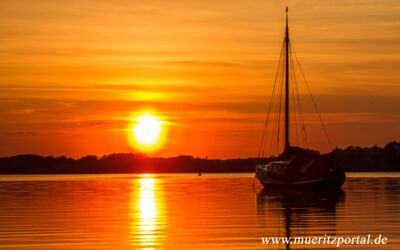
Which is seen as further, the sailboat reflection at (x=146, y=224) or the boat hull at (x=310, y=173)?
the boat hull at (x=310, y=173)

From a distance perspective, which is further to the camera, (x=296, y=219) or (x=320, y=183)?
(x=320, y=183)

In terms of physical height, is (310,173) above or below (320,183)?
above

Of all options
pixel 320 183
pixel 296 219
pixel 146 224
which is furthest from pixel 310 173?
pixel 146 224

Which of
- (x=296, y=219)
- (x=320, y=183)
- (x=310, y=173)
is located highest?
(x=310, y=173)

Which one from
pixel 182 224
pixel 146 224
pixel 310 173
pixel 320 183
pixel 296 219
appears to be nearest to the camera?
pixel 182 224

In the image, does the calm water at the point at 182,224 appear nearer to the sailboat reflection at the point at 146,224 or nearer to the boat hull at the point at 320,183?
the sailboat reflection at the point at 146,224

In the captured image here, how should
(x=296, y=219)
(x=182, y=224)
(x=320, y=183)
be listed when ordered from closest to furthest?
1. (x=182, y=224)
2. (x=296, y=219)
3. (x=320, y=183)

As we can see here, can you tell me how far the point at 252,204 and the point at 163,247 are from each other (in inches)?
1178

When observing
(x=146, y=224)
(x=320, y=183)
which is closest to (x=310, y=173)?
(x=320, y=183)

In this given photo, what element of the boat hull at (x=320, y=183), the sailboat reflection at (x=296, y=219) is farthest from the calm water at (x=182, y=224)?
the boat hull at (x=320, y=183)

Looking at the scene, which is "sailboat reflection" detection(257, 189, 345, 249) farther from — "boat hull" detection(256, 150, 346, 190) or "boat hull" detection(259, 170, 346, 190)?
"boat hull" detection(256, 150, 346, 190)

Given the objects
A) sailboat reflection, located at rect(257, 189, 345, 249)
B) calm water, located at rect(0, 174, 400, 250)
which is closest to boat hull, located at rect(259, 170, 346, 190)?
sailboat reflection, located at rect(257, 189, 345, 249)

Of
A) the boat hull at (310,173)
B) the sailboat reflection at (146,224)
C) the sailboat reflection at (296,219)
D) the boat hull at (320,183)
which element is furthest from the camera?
the boat hull at (310,173)

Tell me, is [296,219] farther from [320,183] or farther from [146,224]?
[320,183]
